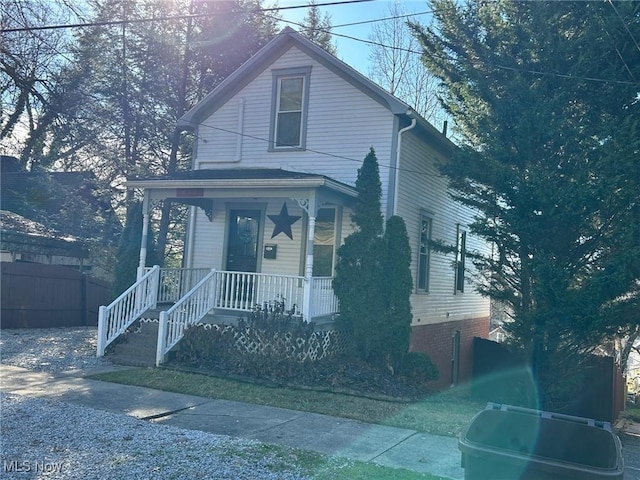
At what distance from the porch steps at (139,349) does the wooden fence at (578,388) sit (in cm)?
737

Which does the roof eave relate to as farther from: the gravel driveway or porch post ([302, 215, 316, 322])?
the gravel driveway

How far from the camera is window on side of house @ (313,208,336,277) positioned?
12.9 meters

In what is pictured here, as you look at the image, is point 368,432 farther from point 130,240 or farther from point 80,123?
point 80,123

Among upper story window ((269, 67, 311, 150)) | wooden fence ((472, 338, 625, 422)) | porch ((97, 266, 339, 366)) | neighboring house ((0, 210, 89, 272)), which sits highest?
upper story window ((269, 67, 311, 150))

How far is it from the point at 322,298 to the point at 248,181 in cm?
287

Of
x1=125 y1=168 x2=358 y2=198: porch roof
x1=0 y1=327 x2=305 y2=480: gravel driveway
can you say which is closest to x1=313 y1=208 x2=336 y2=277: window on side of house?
x1=125 y1=168 x2=358 y2=198: porch roof

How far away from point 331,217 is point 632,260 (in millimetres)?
6210

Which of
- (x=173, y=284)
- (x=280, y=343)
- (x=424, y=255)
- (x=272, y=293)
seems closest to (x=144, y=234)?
(x=173, y=284)

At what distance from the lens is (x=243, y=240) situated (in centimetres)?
1410

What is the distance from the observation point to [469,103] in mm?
12078

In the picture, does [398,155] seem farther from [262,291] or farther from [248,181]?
[262,291]

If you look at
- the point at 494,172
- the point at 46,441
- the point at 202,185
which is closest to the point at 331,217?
the point at 202,185

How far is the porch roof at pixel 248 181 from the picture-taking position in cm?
1110

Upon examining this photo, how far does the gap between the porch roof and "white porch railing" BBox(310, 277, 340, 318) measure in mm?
1922
